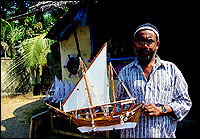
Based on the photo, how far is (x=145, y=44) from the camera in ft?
4.73

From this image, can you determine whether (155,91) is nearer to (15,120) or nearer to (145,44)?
(145,44)

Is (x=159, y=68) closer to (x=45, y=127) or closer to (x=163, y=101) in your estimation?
(x=163, y=101)

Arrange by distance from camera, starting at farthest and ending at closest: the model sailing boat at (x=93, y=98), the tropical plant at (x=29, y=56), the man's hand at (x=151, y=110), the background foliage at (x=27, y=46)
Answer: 1. the background foliage at (x=27, y=46)
2. the tropical plant at (x=29, y=56)
3. the model sailing boat at (x=93, y=98)
4. the man's hand at (x=151, y=110)

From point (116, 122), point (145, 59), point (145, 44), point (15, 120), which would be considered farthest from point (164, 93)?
point (15, 120)

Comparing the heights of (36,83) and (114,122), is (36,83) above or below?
above

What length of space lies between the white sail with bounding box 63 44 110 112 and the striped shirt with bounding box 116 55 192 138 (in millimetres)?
662

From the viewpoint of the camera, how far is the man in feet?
4.51

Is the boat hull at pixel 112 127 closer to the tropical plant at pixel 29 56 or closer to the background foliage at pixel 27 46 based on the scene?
the background foliage at pixel 27 46

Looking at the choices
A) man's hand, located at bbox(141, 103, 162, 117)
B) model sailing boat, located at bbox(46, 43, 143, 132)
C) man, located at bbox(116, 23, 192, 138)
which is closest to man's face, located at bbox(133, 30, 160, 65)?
man, located at bbox(116, 23, 192, 138)

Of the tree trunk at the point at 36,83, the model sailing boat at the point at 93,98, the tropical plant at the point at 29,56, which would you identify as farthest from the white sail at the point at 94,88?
the tree trunk at the point at 36,83

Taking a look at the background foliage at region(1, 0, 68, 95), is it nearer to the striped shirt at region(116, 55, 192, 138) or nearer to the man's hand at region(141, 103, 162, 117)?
the striped shirt at region(116, 55, 192, 138)

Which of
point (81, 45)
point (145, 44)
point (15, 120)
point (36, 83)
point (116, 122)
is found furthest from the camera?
point (36, 83)

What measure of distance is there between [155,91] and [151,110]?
0.17m

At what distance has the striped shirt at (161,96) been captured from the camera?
1.39m
